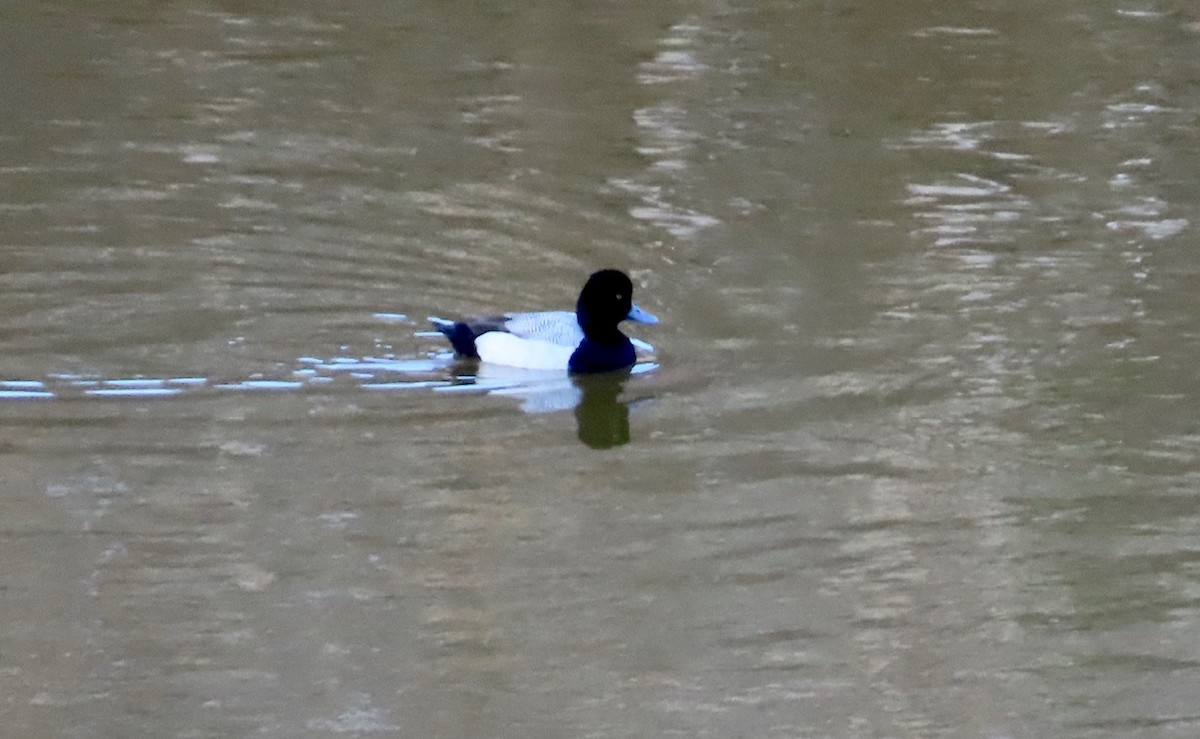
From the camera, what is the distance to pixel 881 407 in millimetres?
9555

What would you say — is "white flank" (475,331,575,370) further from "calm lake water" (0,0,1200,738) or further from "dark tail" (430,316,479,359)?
"calm lake water" (0,0,1200,738)

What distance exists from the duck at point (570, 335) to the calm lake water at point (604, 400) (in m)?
0.16

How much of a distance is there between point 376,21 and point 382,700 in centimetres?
1255

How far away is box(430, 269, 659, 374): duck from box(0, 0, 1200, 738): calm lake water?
0.16 metres

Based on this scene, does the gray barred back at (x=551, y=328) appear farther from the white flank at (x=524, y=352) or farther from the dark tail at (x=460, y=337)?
the dark tail at (x=460, y=337)

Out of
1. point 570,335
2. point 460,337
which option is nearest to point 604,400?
point 570,335

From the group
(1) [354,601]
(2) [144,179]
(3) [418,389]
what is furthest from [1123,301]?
(2) [144,179]

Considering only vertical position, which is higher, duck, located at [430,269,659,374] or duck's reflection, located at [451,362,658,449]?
duck, located at [430,269,659,374]

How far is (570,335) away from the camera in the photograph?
10.6m

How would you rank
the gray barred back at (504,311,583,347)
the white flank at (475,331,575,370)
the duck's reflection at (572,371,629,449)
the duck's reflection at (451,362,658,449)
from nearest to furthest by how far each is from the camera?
the duck's reflection at (572,371,629,449) < the duck's reflection at (451,362,658,449) < the white flank at (475,331,575,370) < the gray barred back at (504,311,583,347)

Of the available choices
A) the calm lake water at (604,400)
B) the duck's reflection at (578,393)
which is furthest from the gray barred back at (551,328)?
the calm lake water at (604,400)

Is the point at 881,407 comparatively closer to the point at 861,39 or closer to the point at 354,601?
the point at 354,601

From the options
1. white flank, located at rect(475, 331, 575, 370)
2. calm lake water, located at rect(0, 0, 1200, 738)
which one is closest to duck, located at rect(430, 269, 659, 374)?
white flank, located at rect(475, 331, 575, 370)

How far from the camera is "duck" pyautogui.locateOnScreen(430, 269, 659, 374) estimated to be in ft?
34.4
